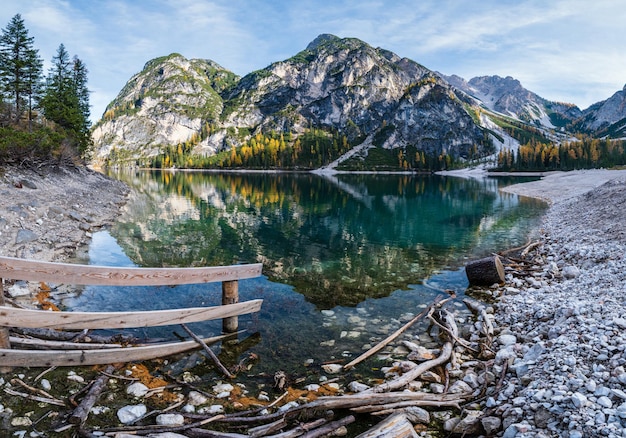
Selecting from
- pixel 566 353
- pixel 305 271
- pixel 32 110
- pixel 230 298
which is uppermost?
pixel 32 110

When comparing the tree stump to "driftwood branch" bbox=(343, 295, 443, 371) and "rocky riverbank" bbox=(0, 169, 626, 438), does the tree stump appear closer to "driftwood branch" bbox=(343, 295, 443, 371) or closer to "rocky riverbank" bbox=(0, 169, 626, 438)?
"rocky riverbank" bbox=(0, 169, 626, 438)

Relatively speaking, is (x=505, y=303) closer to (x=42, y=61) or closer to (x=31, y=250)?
(x=31, y=250)

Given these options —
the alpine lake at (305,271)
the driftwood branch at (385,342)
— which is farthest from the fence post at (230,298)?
the driftwood branch at (385,342)

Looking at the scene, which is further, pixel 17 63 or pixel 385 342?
pixel 17 63

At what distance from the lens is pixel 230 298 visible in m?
11.7

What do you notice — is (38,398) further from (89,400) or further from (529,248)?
(529,248)

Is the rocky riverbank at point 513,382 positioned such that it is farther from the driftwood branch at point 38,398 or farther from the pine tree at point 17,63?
the pine tree at point 17,63

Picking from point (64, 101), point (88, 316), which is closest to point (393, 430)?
point (88, 316)

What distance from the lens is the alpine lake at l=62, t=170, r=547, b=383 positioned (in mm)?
11500

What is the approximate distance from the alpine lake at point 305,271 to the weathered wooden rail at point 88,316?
3.61 feet

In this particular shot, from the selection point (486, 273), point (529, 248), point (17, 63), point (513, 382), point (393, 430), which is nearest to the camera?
point (393, 430)

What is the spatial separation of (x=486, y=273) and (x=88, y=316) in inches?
648

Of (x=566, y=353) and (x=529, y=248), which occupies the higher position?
(x=566, y=353)

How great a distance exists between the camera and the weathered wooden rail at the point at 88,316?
8.43 m
